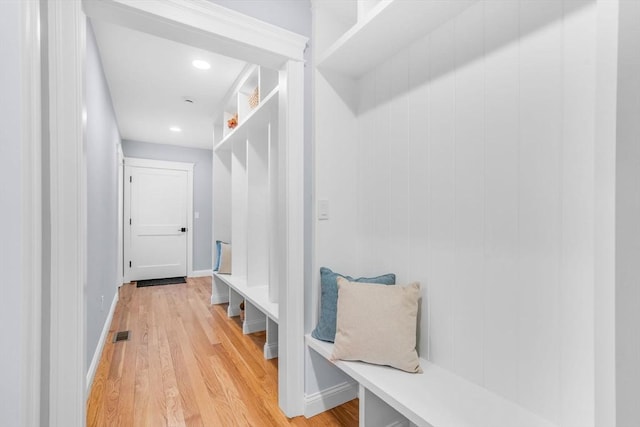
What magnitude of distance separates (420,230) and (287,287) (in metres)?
0.79

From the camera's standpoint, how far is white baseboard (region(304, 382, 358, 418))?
5.65 feet

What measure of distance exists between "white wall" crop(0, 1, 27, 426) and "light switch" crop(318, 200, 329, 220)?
1.23 metres

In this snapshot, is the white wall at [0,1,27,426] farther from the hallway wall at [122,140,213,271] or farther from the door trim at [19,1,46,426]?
the hallway wall at [122,140,213,271]

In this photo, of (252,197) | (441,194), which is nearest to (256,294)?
(252,197)

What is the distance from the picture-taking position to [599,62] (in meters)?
0.66

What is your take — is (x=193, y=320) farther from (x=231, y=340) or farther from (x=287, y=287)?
(x=287, y=287)

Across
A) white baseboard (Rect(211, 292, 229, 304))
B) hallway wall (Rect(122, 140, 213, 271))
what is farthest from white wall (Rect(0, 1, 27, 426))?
hallway wall (Rect(122, 140, 213, 271))

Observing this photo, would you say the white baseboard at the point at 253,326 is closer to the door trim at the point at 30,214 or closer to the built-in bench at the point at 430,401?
the built-in bench at the point at 430,401

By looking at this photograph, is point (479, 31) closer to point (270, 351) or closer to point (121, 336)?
point (270, 351)

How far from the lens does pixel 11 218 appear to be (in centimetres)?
81

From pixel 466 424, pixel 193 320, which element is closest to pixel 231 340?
pixel 193 320

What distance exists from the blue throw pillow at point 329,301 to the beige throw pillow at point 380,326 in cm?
12

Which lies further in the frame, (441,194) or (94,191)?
(94,191)

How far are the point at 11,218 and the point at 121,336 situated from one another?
260cm
